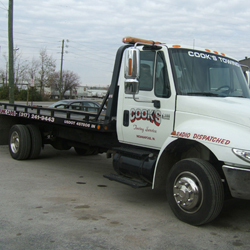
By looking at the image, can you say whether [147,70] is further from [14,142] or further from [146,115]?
[14,142]

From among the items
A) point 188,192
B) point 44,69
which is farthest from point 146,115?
point 44,69

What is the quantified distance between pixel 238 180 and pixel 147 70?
2168mm

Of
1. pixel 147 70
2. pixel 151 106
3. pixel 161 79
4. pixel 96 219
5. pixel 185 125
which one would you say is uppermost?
pixel 147 70

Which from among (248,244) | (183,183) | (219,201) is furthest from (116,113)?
(248,244)

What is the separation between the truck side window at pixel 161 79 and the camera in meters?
5.00

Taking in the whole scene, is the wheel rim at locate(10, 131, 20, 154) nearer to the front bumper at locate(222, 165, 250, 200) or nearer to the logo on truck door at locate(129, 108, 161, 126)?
the logo on truck door at locate(129, 108, 161, 126)

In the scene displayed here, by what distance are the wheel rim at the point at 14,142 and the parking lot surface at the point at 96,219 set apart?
154 centimetres

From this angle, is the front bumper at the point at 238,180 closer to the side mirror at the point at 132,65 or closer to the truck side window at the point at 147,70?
the side mirror at the point at 132,65

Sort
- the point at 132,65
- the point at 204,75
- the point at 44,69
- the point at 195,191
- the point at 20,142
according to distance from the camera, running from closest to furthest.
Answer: the point at 195,191 < the point at 132,65 < the point at 204,75 < the point at 20,142 < the point at 44,69

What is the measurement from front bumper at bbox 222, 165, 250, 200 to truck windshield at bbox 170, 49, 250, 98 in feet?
4.35

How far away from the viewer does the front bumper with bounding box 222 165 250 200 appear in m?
3.96

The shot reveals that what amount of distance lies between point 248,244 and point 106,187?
3131 mm

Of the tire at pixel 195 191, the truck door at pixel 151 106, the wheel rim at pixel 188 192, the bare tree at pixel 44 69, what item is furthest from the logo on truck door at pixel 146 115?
the bare tree at pixel 44 69

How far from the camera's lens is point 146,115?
5.25m
